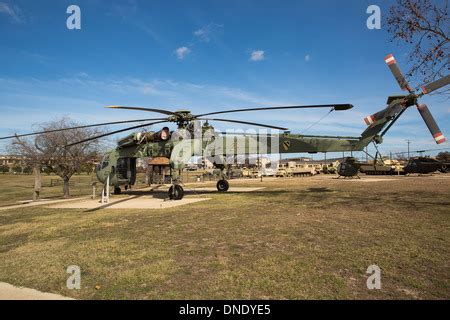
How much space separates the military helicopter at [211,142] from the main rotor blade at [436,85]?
4.18ft

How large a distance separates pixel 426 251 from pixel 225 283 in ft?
13.2

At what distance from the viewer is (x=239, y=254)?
609cm

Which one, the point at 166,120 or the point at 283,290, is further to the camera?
the point at 166,120

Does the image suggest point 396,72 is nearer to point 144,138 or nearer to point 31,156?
point 144,138

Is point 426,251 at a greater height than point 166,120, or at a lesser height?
lesser

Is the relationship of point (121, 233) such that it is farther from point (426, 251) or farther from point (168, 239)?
point (426, 251)

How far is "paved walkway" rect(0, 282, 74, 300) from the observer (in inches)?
172

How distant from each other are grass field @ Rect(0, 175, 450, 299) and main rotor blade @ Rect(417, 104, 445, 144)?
121 inches

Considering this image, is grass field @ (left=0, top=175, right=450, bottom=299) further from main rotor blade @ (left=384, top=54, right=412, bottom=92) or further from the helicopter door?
the helicopter door

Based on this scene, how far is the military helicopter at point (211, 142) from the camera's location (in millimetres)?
13688

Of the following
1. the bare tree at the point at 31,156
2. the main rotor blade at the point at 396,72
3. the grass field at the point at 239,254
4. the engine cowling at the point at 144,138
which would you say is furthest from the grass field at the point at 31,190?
the main rotor blade at the point at 396,72

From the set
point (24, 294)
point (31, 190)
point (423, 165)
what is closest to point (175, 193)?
point (24, 294)

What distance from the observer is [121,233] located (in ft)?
27.5
